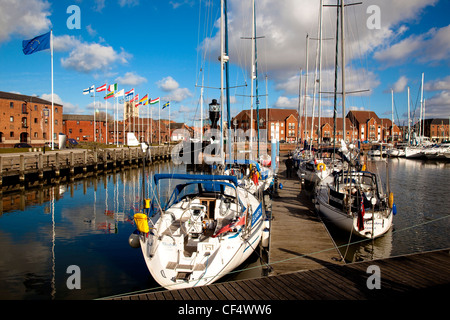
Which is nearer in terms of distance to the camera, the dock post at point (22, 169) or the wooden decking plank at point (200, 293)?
the wooden decking plank at point (200, 293)

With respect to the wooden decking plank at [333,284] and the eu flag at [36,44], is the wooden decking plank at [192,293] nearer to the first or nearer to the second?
the wooden decking plank at [333,284]

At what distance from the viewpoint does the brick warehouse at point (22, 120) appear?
219 ft

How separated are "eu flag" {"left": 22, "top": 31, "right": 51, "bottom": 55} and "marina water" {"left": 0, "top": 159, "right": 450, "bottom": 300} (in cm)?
1356

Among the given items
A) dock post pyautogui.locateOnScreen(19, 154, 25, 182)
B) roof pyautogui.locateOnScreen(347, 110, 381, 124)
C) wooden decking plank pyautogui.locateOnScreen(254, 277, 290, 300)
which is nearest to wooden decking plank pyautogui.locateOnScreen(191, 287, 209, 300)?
wooden decking plank pyautogui.locateOnScreen(254, 277, 290, 300)

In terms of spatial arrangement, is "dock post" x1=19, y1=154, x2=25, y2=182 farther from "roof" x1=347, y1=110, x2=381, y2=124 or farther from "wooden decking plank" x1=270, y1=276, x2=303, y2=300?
"roof" x1=347, y1=110, x2=381, y2=124

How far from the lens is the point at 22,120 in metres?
69.8

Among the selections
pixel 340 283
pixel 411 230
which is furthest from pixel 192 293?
pixel 411 230

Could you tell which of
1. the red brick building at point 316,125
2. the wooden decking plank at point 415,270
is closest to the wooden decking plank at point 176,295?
the wooden decking plank at point 415,270

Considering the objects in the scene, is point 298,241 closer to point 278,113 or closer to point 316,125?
point 316,125

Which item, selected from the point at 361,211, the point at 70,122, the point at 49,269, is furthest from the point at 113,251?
the point at 70,122

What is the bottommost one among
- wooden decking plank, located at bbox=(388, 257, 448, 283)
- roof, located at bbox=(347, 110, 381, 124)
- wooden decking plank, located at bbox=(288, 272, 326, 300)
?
wooden decking plank, located at bbox=(288, 272, 326, 300)

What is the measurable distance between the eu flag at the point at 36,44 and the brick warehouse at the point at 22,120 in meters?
39.4

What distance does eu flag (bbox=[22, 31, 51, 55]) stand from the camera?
92.8ft

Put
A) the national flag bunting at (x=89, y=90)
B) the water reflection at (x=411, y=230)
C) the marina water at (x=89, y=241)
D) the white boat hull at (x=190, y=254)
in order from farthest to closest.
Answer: the national flag bunting at (x=89, y=90) → the water reflection at (x=411, y=230) → the marina water at (x=89, y=241) → the white boat hull at (x=190, y=254)
